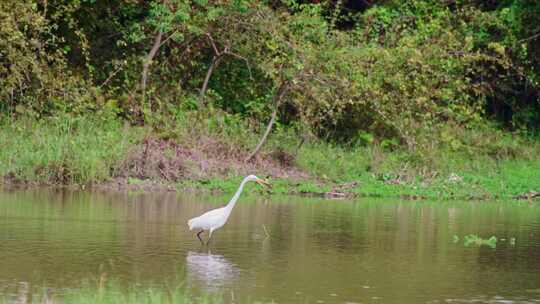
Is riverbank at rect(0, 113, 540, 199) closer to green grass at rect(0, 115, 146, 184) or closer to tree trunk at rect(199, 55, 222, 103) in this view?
green grass at rect(0, 115, 146, 184)

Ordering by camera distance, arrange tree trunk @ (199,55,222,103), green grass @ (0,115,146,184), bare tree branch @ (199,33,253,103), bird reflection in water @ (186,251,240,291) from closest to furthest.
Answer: bird reflection in water @ (186,251,240,291) < green grass @ (0,115,146,184) < bare tree branch @ (199,33,253,103) < tree trunk @ (199,55,222,103)

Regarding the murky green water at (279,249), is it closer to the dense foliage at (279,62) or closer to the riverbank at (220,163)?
the riverbank at (220,163)

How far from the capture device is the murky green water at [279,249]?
37.9ft

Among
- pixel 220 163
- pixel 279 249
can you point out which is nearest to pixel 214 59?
pixel 220 163

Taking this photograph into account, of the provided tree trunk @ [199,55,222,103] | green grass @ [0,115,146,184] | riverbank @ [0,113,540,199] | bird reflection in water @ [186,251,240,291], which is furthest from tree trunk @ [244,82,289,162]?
bird reflection in water @ [186,251,240,291]

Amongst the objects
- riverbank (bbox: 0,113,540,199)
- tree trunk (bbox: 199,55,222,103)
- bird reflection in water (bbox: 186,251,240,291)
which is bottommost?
bird reflection in water (bbox: 186,251,240,291)

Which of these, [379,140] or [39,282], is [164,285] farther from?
[379,140]

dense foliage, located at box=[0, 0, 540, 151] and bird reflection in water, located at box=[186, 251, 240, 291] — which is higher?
dense foliage, located at box=[0, 0, 540, 151]

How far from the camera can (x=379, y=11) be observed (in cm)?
2736

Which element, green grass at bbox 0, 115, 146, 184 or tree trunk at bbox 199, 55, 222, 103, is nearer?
green grass at bbox 0, 115, 146, 184

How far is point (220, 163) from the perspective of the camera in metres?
22.7

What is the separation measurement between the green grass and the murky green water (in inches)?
46.0

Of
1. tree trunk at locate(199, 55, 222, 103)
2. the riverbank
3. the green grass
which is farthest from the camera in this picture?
tree trunk at locate(199, 55, 222, 103)

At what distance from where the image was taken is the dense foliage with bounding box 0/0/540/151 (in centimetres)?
2408
